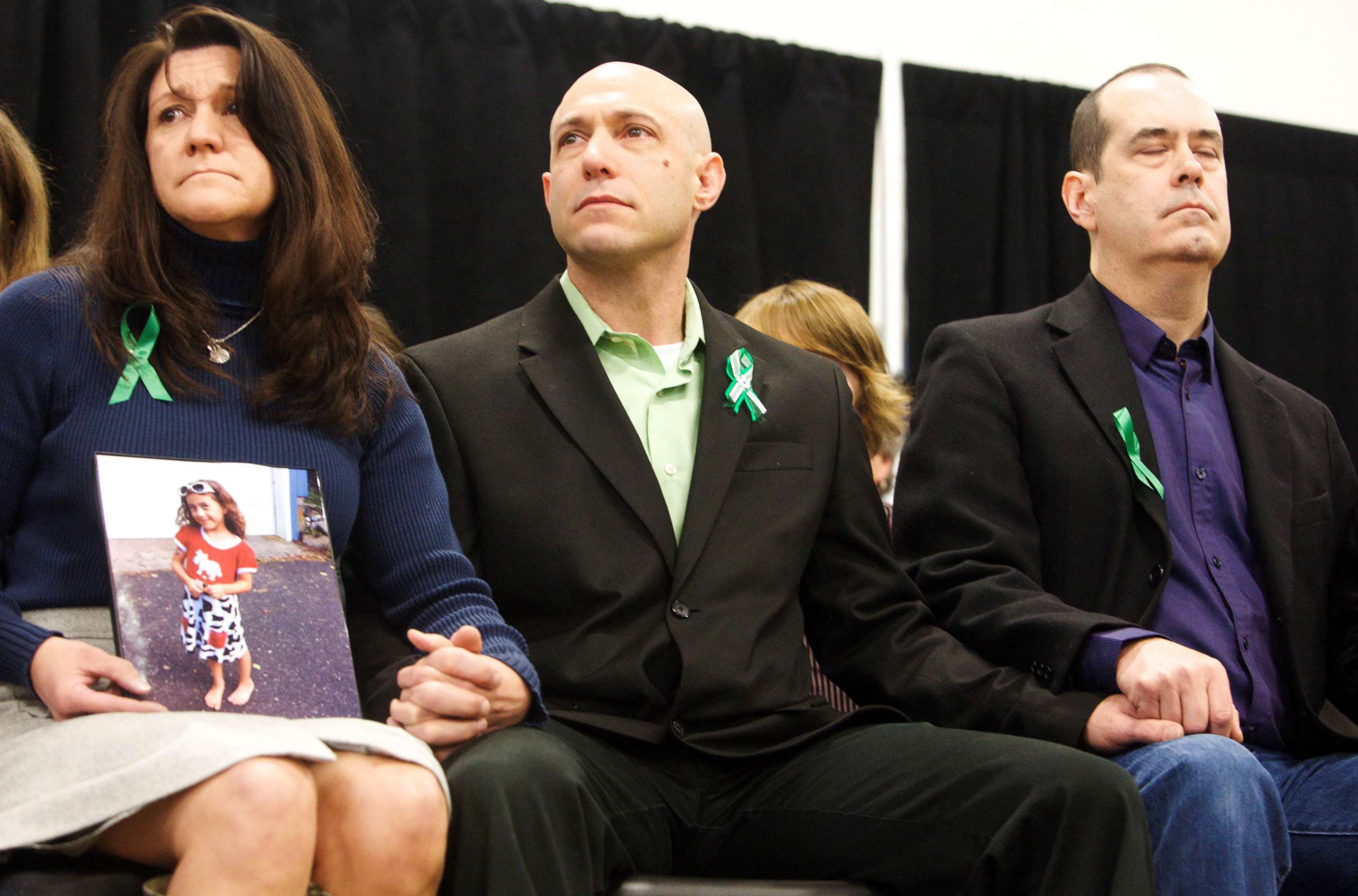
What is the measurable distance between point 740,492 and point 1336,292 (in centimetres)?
371

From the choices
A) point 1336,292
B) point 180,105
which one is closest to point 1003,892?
point 180,105

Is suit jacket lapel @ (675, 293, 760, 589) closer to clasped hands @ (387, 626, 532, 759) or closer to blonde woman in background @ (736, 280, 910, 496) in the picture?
clasped hands @ (387, 626, 532, 759)

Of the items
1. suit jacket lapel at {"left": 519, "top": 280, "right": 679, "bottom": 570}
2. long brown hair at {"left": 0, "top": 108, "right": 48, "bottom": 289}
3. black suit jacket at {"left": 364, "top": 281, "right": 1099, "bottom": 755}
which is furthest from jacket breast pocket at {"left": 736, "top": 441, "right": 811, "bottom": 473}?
long brown hair at {"left": 0, "top": 108, "right": 48, "bottom": 289}

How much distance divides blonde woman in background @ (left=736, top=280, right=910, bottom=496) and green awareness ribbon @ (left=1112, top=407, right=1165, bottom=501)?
0.99m

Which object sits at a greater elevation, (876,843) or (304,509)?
(304,509)

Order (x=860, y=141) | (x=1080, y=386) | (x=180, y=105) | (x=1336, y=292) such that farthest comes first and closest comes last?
(x=1336, y=292), (x=860, y=141), (x=1080, y=386), (x=180, y=105)

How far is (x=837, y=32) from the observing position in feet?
13.9

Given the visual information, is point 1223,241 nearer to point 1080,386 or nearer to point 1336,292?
point 1080,386

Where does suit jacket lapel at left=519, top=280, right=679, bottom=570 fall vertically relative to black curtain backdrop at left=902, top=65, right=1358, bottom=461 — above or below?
below

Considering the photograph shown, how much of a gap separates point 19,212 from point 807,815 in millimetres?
1632

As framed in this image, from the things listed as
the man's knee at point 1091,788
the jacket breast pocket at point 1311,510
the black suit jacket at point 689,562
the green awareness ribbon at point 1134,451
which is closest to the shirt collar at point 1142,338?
the green awareness ribbon at point 1134,451

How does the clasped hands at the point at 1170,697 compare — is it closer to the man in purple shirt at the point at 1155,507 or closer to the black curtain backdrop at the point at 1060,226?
the man in purple shirt at the point at 1155,507

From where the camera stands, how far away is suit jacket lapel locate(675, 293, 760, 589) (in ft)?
6.63

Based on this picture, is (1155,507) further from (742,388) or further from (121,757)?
(121,757)
